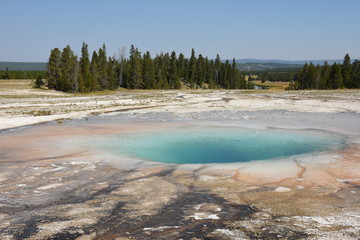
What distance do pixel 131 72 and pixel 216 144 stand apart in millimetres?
68738

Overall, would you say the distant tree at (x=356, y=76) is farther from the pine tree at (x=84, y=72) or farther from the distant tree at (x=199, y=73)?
the pine tree at (x=84, y=72)

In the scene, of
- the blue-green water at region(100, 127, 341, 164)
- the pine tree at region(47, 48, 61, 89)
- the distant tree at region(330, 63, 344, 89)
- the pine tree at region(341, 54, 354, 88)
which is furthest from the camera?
the pine tree at region(341, 54, 354, 88)

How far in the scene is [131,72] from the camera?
81.1 metres

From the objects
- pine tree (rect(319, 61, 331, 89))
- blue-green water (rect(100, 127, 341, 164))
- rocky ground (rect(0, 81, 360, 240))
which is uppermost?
pine tree (rect(319, 61, 331, 89))

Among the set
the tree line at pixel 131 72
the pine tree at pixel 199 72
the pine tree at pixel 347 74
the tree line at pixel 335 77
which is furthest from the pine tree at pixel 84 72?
the pine tree at pixel 347 74

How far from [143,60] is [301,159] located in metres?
78.6

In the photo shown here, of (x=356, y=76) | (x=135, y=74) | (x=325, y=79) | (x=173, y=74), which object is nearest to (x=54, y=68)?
(x=135, y=74)

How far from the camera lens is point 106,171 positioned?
10.1 m

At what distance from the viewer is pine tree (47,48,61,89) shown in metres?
59.6

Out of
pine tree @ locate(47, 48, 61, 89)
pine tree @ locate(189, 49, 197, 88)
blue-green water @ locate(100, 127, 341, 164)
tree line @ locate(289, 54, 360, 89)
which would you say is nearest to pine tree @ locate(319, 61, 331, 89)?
tree line @ locate(289, 54, 360, 89)

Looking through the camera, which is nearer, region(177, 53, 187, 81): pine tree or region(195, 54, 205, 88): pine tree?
region(195, 54, 205, 88): pine tree

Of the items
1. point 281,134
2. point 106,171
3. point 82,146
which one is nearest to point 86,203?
point 106,171

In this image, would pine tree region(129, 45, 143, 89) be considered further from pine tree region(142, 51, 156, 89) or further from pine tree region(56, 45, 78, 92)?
pine tree region(56, 45, 78, 92)

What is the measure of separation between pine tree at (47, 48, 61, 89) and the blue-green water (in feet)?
158
